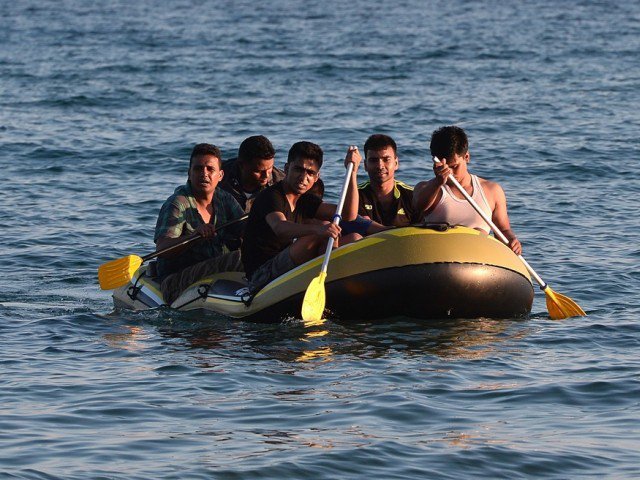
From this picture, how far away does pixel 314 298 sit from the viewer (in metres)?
9.04

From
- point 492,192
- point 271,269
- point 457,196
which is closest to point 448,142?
point 457,196

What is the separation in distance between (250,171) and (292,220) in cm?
110

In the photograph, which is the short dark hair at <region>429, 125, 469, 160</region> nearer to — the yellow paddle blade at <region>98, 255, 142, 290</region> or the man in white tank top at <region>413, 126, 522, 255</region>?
the man in white tank top at <region>413, 126, 522, 255</region>

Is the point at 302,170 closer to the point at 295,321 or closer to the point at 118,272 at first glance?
the point at 295,321

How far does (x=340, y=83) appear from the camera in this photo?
25547 millimetres

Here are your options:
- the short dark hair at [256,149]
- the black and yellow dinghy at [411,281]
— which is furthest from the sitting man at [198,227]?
the black and yellow dinghy at [411,281]

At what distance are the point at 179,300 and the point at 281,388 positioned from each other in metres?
2.23

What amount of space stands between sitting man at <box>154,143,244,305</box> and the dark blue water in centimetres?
38

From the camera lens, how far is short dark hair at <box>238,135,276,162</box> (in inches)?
400

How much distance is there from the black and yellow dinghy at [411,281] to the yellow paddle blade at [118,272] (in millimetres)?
1231

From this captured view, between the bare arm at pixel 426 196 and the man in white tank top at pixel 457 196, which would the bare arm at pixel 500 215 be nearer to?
the man in white tank top at pixel 457 196

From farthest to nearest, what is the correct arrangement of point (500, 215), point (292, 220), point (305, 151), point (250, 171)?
point (250, 171), point (500, 215), point (292, 220), point (305, 151)

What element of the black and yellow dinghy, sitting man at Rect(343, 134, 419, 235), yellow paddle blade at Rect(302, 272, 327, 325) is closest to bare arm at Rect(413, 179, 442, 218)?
sitting man at Rect(343, 134, 419, 235)

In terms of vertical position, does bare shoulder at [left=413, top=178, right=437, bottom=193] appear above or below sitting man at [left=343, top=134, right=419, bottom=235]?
above
